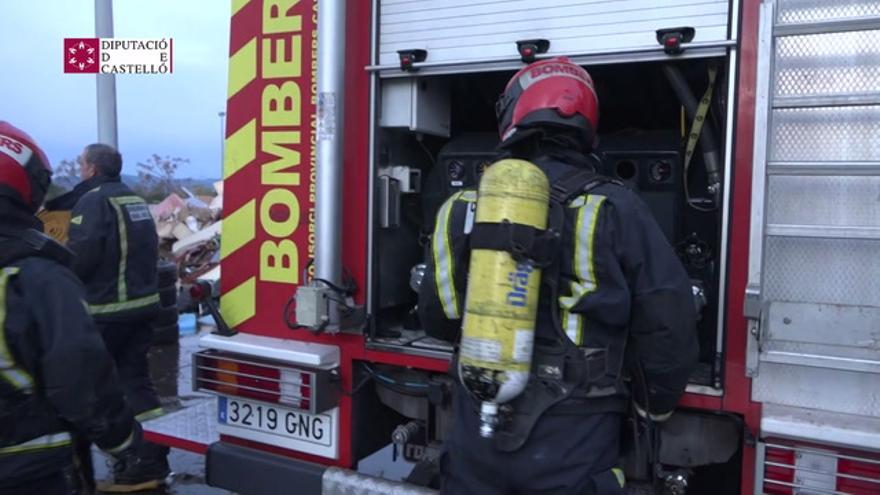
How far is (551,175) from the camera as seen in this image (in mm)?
2201

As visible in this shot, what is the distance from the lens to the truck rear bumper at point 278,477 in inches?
111

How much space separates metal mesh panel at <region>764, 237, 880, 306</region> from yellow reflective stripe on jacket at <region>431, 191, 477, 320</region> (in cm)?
89

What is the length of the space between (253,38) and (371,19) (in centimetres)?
53

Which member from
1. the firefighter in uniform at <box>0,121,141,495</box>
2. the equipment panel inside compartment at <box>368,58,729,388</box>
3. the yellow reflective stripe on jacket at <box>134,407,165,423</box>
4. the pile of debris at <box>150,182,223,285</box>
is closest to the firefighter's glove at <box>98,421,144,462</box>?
the firefighter in uniform at <box>0,121,141,495</box>

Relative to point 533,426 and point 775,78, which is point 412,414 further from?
point 775,78

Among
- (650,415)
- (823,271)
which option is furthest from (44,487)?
(823,271)

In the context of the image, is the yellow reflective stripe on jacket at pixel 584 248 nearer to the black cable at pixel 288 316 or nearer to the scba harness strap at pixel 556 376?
the scba harness strap at pixel 556 376

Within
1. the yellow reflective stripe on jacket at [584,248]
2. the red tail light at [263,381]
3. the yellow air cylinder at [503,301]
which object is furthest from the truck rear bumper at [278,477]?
the yellow reflective stripe on jacket at [584,248]

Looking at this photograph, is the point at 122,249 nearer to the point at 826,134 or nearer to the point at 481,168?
the point at 481,168

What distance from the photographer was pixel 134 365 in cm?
454

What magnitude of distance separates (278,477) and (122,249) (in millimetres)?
2018

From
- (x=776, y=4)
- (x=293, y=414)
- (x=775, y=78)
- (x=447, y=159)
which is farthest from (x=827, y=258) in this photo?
(x=293, y=414)

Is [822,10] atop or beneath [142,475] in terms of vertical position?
atop

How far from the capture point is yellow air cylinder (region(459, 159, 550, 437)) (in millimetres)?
1946
